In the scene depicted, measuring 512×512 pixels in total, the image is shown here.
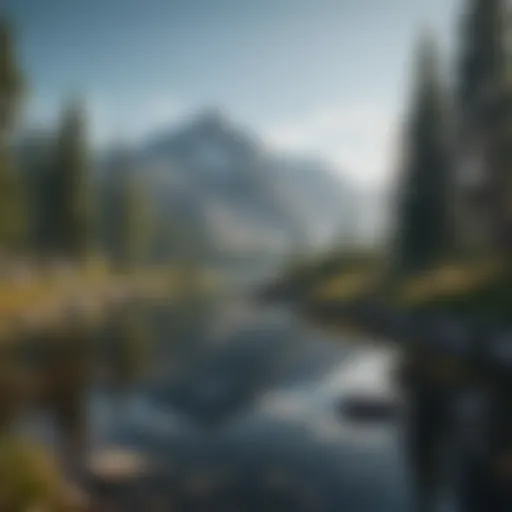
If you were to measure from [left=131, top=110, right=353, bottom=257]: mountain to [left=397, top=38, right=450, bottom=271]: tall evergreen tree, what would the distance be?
342cm

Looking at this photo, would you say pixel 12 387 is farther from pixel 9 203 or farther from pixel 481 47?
pixel 481 47

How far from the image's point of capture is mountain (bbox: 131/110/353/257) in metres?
44.3

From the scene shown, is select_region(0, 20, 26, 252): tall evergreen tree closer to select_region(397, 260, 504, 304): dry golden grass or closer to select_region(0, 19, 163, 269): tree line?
select_region(0, 19, 163, 269): tree line

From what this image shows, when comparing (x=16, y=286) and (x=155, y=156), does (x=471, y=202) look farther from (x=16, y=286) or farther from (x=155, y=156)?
(x=155, y=156)

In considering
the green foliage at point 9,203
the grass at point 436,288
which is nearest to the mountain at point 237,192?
the grass at point 436,288

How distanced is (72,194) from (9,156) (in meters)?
8.17

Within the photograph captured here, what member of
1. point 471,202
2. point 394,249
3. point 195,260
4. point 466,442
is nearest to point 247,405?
point 466,442

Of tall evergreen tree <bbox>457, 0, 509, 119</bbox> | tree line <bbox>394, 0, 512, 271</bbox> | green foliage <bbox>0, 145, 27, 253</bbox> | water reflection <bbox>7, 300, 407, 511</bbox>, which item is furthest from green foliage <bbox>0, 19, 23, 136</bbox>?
tall evergreen tree <bbox>457, 0, 509, 119</bbox>

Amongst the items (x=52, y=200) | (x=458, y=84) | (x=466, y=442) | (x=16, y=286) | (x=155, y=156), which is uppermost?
(x=155, y=156)

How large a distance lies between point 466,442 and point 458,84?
879 inches

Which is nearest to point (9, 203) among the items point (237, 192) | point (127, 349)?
point (127, 349)

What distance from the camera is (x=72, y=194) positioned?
1443 inches

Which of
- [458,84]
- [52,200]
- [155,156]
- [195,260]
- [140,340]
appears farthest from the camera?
[155,156]

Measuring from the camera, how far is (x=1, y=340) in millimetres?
20375
